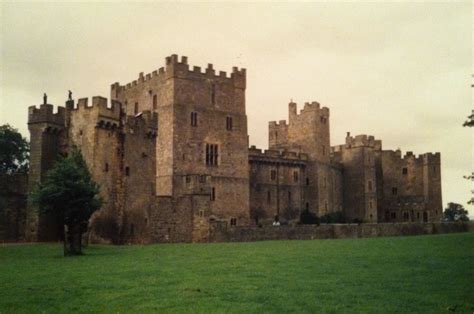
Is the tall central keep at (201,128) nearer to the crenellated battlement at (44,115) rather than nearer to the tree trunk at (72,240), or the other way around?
the crenellated battlement at (44,115)

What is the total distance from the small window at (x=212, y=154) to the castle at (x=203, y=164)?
10cm

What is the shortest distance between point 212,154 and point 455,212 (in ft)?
188

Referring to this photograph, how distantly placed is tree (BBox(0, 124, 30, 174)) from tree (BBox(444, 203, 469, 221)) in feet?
213

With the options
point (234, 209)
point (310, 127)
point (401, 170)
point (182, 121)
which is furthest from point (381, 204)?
point (182, 121)

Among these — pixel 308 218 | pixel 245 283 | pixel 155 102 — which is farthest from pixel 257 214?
pixel 245 283

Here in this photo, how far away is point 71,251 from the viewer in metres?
29.5

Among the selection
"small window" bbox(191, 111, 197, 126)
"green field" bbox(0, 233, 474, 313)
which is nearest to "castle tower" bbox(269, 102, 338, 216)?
"small window" bbox(191, 111, 197, 126)

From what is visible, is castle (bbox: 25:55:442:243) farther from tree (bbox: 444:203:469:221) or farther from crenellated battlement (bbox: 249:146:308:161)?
tree (bbox: 444:203:469:221)

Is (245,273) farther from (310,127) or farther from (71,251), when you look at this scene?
(310,127)

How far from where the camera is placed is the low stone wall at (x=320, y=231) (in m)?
44.5

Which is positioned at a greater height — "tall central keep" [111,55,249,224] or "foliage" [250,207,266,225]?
"tall central keep" [111,55,249,224]

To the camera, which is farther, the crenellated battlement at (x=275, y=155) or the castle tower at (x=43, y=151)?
the crenellated battlement at (x=275, y=155)

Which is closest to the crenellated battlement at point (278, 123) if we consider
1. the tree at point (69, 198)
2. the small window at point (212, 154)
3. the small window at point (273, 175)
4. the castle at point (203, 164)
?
the castle at point (203, 164)

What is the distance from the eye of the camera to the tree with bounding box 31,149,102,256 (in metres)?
30.1
